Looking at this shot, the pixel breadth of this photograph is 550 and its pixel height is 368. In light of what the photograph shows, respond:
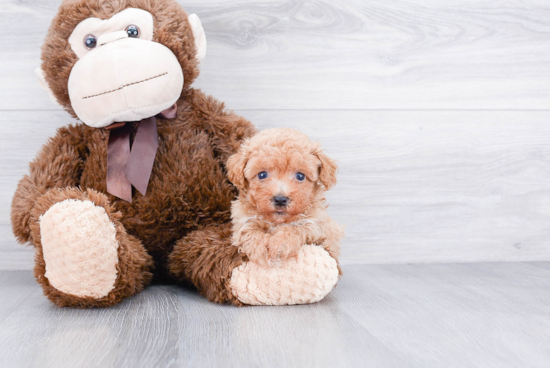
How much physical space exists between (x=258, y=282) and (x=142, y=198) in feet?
1.03

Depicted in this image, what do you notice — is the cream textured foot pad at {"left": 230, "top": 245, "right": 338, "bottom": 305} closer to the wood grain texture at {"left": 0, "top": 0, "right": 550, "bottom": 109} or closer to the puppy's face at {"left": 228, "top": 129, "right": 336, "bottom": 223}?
the puppy's face at {"left": 228, "top": 129, "right": 336, "bottom": 223}

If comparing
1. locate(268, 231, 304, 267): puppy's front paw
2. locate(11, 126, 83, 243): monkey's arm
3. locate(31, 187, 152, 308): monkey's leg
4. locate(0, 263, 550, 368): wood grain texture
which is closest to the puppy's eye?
locate(268, 231, 304, 267): puppy's front paw

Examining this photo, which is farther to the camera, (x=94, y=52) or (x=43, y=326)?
(x=94, y=52)

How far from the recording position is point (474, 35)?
1274 mm

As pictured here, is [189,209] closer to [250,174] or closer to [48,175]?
[250,174]

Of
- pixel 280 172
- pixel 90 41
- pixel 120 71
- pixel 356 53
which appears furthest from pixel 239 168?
pixel 356 53

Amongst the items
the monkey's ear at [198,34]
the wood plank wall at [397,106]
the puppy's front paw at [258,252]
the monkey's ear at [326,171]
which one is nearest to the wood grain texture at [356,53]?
the wood plank wall at [397,106]

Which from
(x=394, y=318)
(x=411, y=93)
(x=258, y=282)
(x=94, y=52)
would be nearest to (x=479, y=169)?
(x=411, y=93)

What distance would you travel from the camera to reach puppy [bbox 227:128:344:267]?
0.84 m

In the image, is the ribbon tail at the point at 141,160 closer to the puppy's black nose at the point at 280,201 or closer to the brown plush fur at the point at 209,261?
the brown plush fur at the point at 209,261

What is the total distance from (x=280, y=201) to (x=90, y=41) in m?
0.50

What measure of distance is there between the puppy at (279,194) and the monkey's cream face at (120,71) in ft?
0.69

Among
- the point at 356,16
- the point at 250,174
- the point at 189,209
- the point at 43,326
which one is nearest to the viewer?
the point at 43,326

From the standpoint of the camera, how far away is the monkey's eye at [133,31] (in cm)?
92
